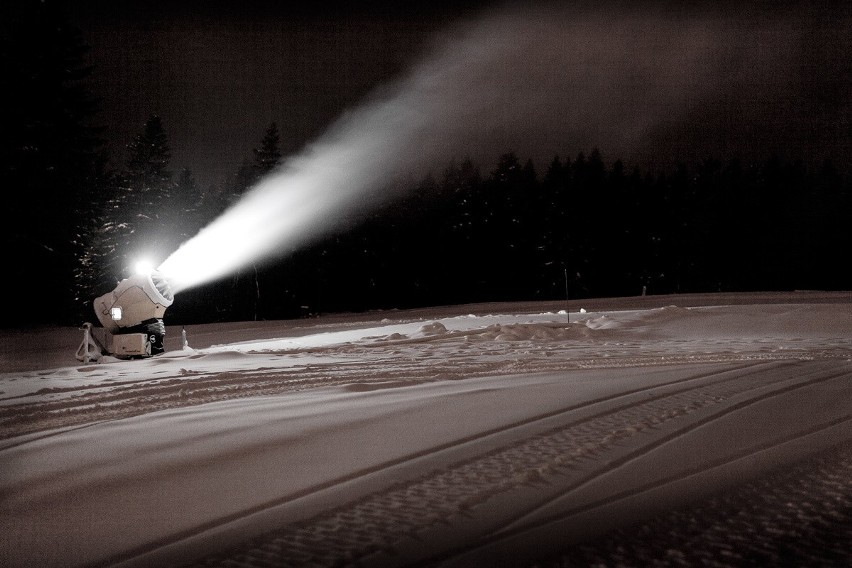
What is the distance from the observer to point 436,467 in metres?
5.55

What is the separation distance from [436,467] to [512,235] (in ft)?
155

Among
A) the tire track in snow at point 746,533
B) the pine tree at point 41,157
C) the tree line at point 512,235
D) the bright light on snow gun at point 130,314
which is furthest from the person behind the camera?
the tree line at point 512,235

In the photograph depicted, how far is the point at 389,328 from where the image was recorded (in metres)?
21.4

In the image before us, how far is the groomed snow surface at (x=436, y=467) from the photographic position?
4109 millimetres

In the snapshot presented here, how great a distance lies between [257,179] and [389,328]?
27451 millimetres

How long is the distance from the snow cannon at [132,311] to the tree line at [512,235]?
27.6 metres

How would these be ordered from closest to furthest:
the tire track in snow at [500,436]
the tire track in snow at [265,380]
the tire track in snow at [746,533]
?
1. the tire track in snow at [746,533]
2. the tire track in snow at [500,436]
3. the tire track in snow at [265,380]

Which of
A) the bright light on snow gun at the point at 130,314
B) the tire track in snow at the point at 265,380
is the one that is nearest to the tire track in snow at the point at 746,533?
the tire track in snow at the point at 265,380

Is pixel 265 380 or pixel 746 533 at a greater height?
pixel 265 380

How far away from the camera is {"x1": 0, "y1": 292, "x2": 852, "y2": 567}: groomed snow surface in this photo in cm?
411

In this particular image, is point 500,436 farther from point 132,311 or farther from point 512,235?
point 512,235

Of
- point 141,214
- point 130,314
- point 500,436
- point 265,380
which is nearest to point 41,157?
point 141,214

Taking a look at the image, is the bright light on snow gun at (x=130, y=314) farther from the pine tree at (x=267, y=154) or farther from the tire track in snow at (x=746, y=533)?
the pine tree at (x=267, y=154)

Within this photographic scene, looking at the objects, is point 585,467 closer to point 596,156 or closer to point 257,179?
point 257,179
